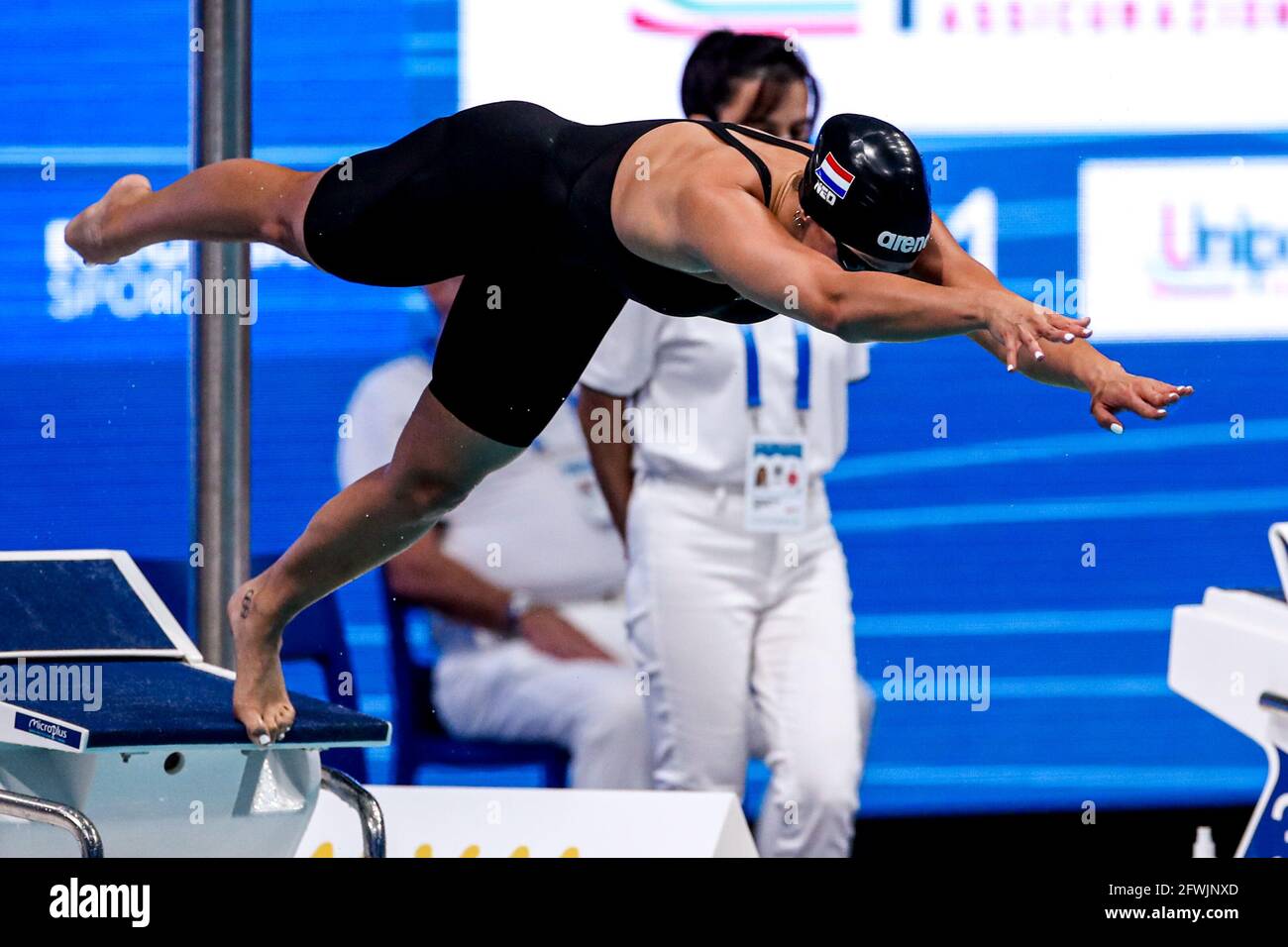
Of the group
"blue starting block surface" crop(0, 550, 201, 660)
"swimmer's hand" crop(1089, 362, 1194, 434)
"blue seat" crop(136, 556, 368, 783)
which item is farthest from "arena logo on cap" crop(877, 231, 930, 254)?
"blue seat" crop(136, 556, 368, 783)

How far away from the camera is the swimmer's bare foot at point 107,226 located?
12.8ft

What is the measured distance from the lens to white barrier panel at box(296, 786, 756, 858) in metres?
4.07

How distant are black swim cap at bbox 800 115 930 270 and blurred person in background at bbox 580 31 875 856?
1553 millimetres

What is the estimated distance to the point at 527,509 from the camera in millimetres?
5191

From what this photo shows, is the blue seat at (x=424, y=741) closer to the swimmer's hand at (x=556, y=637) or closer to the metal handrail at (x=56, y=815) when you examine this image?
the swimmer's hand at (x=556, y=637)

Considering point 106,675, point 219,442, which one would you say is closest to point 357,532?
point 106,675

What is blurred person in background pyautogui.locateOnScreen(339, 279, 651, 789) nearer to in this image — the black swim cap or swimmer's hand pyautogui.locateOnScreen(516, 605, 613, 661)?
swimmer's hand pyautogui.locateOnScreen(516, 605, 613, 661)

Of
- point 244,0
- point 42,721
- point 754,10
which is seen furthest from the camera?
A: point 754,10

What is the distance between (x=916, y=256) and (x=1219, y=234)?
262cm

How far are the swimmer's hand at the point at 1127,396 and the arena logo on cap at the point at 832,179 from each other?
0.57 m

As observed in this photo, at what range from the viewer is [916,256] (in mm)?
3223
